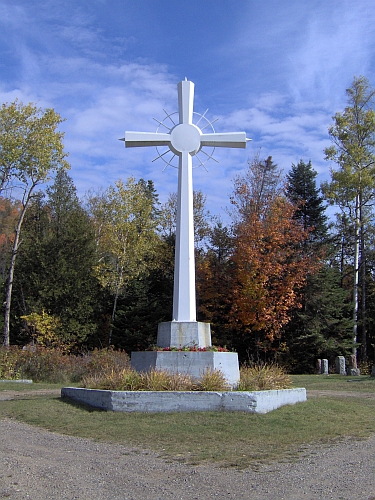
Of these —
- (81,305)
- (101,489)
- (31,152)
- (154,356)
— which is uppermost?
(31,152)

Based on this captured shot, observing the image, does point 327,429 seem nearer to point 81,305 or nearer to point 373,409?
point 373,409

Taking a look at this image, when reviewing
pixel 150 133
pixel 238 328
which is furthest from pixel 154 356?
pixel 238 328

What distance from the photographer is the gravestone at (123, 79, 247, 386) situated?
12016mm

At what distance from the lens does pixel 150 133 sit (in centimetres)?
1406

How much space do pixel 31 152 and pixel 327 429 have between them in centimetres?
2123

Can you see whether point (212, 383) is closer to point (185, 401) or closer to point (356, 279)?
point (185, 401)

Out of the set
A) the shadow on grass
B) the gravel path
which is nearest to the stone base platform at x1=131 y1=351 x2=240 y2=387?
the shadow on grass

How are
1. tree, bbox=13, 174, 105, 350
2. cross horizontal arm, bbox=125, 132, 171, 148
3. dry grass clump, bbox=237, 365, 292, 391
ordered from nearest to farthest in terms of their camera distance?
dry grass clump, bbox=237, 365, 292, 391, cross horizontal arm, bbox=125, 132, 171, 148, tree, bbox=13, 174, 105, 350

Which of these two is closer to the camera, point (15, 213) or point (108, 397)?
point (108, 397)

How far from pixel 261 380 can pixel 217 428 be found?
280cm

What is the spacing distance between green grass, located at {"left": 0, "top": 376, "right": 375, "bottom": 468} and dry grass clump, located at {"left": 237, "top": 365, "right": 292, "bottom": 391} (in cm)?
70

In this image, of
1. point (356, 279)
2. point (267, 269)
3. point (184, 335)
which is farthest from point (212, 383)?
point (356, 279)

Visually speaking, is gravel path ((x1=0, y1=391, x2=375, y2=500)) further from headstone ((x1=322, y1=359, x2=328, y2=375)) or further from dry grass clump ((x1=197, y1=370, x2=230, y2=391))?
headstone ((x1=322, y1=359, x2=328, y2=375))

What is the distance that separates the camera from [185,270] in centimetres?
1333
